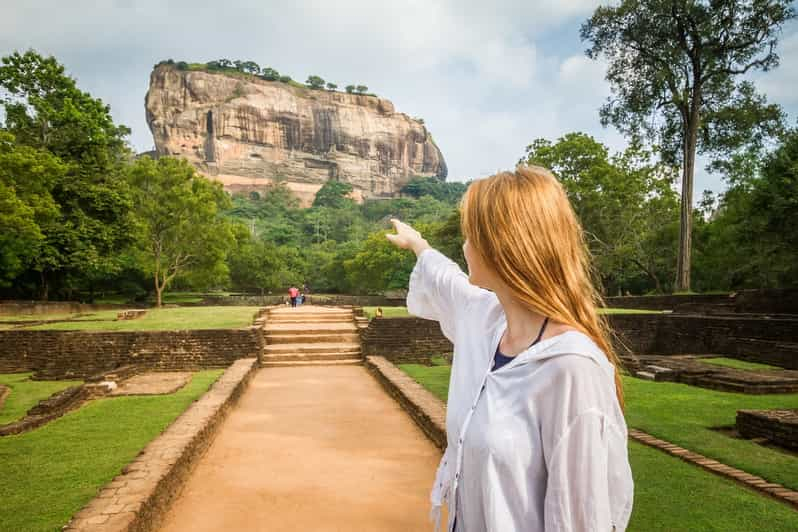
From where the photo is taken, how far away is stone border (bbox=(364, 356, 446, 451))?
17.3 feet

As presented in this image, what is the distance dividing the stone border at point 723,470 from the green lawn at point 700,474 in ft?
0.25

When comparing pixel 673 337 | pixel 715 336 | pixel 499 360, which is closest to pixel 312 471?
pixel 499 360

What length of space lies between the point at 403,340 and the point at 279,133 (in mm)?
92039

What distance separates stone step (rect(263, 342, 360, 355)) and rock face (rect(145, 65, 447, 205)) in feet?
276

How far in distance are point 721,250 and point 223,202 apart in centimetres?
2401

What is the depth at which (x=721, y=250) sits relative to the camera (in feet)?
77.3

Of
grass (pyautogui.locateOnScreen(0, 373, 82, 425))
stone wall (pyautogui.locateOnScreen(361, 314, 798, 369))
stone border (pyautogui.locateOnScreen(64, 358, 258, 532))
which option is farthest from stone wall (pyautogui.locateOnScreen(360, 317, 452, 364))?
stone border (pyautogui.locateOnScreen(64, 358, 258, 532))

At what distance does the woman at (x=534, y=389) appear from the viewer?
0.93 meters

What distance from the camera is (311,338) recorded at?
12.9 m

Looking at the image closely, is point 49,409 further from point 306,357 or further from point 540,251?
point 540,251

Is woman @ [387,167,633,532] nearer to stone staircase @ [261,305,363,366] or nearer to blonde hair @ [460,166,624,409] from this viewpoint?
blonde hair @ [460,166,624,409]

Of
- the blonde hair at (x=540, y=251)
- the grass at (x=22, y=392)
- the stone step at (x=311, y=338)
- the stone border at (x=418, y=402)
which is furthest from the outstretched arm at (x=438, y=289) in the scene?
the stone step at (x=311, y=338)

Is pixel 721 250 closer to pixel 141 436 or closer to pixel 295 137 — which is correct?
pixel 141 436

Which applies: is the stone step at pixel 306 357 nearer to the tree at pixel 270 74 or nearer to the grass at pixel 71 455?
the grass at pixel 71 455
